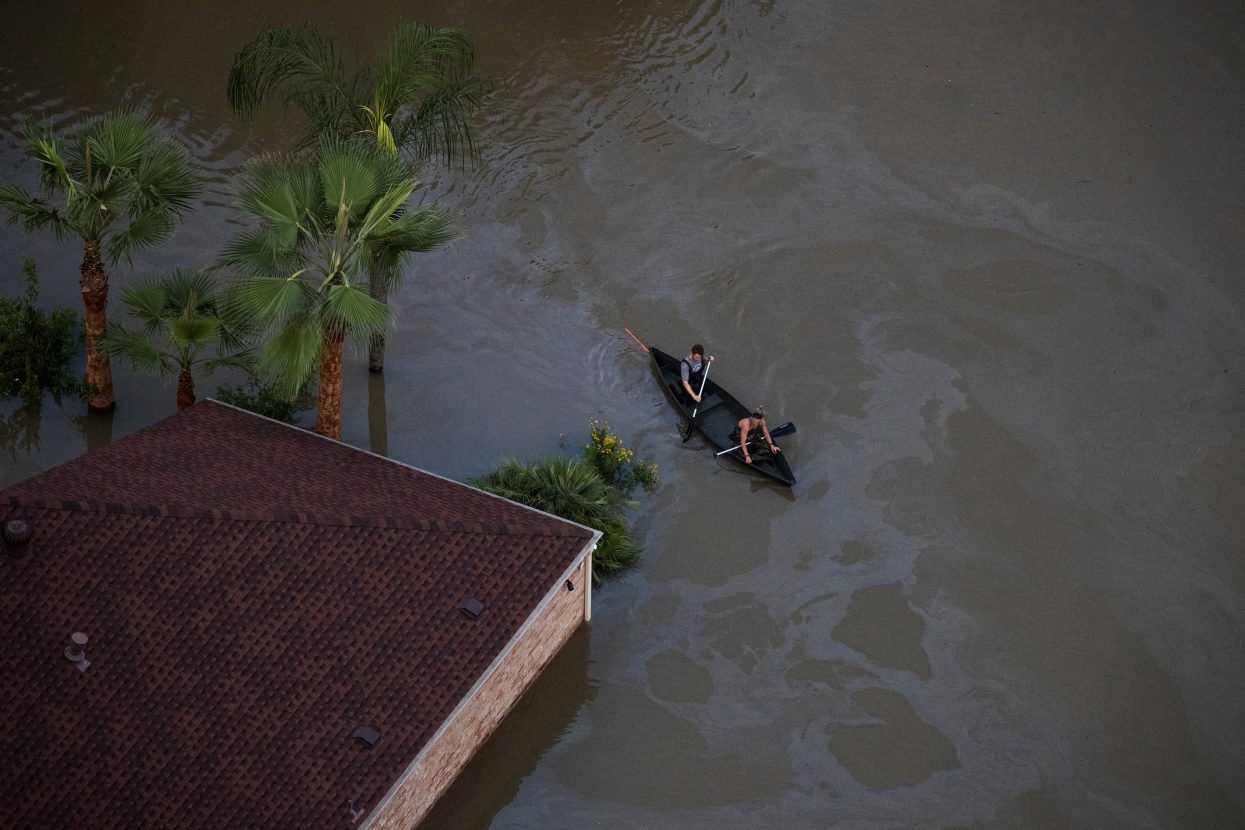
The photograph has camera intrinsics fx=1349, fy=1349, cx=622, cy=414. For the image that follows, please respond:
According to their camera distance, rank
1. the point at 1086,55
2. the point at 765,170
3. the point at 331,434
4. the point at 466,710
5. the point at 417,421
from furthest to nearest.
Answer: the point at 1086,55 → the point at 765,170 → the point at 417,421 → the point at 331,434 → the point at 466,710

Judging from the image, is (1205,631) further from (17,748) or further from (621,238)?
(17,748)

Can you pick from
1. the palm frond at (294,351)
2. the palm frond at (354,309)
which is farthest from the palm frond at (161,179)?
the palm frond at (354,309)

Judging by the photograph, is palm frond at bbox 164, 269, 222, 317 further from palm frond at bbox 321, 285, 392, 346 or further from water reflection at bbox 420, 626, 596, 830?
water reflection at bbox 420, 626, 596, 830

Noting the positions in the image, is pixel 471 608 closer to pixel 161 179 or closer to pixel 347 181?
pixel 347 181

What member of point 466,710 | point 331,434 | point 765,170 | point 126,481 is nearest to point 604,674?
point 466,710

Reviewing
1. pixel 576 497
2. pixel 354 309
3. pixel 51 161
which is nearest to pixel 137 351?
pixel 51 161

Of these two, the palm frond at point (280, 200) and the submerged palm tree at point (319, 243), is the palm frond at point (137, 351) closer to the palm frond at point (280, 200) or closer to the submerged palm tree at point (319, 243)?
the submerged palm tree at point (319, 243)
